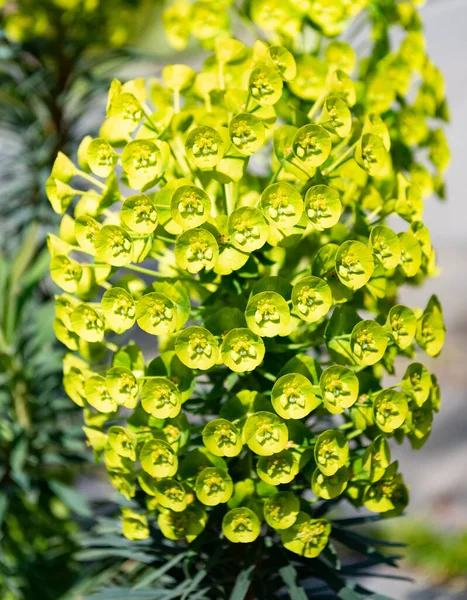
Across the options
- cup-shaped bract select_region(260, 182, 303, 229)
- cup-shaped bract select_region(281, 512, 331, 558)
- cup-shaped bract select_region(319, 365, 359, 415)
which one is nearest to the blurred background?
cup-shaped bract select_region(281, 512, 331, 558)

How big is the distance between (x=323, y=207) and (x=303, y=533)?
0.31 m

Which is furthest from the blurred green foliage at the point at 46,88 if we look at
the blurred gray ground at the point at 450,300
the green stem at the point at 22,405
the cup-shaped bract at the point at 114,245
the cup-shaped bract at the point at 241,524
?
the blurred gray ground at the point at 450,300

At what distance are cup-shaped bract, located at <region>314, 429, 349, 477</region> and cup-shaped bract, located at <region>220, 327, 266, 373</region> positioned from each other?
0.09m

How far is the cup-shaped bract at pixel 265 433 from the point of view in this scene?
0.62 metres

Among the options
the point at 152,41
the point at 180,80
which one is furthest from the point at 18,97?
the point at 152,41

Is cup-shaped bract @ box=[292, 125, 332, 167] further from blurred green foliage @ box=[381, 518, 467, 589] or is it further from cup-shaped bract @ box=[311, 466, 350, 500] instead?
blurred green foliage @ box=[381, 518, 467, 589]

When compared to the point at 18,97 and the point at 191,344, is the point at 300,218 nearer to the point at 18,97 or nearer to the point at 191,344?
the point at 191,344

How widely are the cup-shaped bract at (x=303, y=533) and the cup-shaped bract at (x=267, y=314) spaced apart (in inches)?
7.6

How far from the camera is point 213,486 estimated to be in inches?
25.9

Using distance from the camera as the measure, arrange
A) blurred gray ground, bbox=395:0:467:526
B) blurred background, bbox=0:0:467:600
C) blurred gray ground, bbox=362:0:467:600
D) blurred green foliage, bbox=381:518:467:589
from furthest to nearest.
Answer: blurred gray ground, bbox=395:0:467:526
blurred gray ground, bbox=362:0:467:600
blurred green foliage, bbox=381:518:467:589
blurred background, bbox=0:0:467:600

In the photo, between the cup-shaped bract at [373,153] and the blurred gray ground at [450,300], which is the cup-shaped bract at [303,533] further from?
the blurred gray ground at [450,300]

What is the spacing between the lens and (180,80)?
Result: 76 cm

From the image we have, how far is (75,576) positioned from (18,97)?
89 cm

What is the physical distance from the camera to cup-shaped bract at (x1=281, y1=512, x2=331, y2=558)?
68 centimetres
